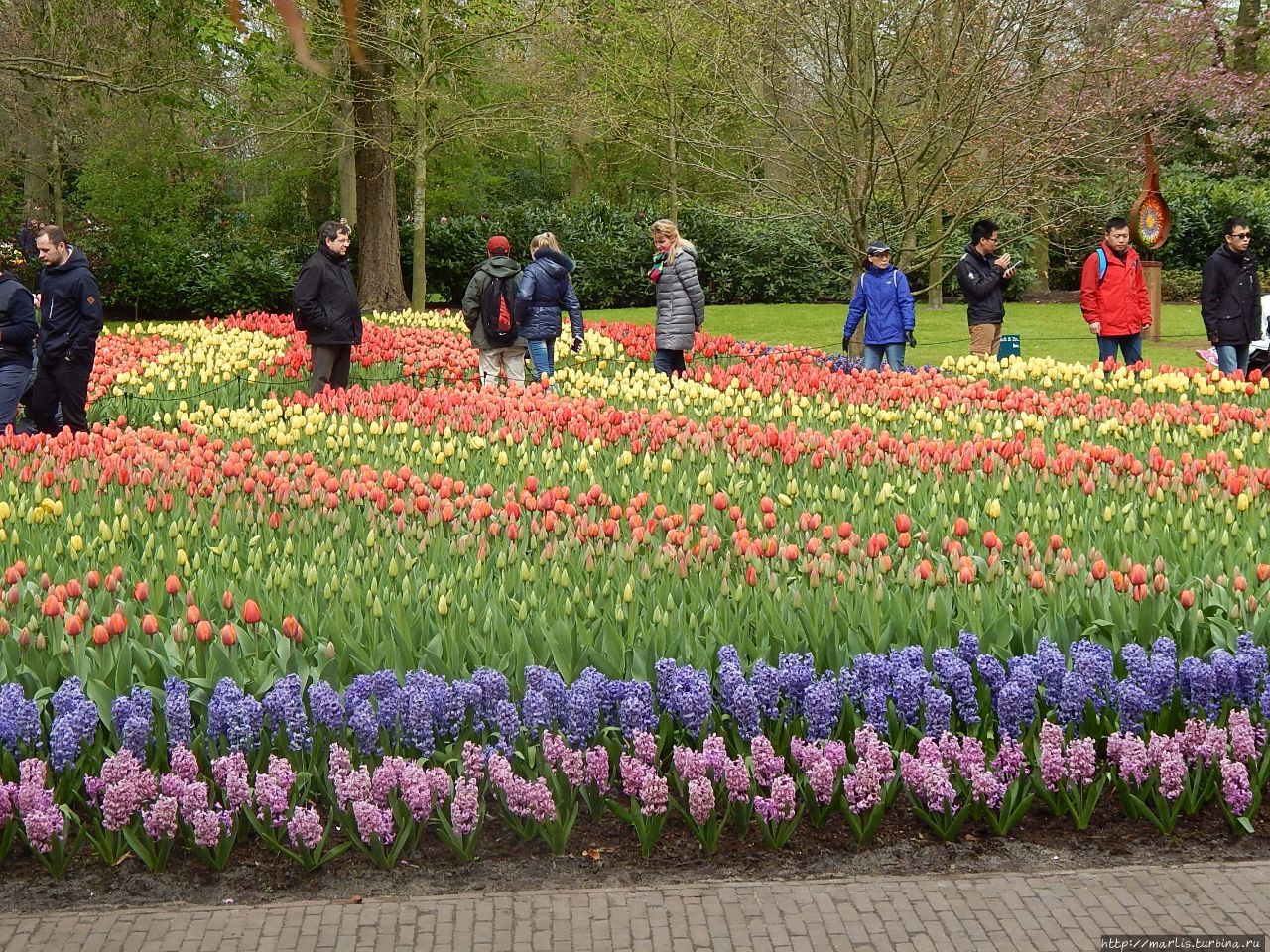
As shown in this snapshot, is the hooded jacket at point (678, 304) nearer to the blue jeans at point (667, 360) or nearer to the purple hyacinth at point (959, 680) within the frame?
the blue jeans at point (667, 360)

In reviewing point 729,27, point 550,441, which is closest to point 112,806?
point 550,441

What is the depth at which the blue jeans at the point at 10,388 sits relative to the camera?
384 inches

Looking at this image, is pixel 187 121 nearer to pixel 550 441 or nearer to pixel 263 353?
pixel 263 353

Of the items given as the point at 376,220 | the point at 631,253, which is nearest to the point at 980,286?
the point at 376,220

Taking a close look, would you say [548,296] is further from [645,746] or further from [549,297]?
[645,746]

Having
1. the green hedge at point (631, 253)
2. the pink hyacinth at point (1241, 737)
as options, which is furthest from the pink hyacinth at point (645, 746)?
the green hedge at point (631, 253)

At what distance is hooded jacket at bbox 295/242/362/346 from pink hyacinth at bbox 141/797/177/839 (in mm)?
7538

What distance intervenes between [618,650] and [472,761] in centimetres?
69

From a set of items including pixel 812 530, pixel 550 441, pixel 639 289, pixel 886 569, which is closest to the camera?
pixel 886 569

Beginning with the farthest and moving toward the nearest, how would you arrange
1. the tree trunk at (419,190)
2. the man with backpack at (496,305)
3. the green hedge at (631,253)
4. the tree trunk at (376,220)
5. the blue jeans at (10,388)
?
1. the green hedge at (631,253)
2. the tree trunk at (419,190)
3. the tree trunk at (376,220)
4. the man with backpack at (496,305)
5. the blue jeans at (10,388)

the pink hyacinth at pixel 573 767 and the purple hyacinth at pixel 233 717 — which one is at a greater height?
the purple hyacinth at pixel 233 717

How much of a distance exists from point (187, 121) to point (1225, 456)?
2250cm

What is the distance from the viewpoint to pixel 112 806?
4.09 meters

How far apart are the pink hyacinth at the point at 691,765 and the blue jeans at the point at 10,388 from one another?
7.00 meters
